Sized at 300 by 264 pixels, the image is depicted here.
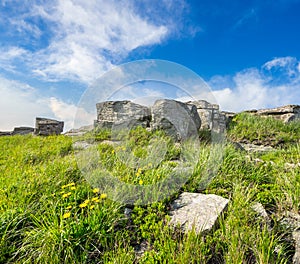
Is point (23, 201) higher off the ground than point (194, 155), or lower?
lower

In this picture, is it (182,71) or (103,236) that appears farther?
(182,71)

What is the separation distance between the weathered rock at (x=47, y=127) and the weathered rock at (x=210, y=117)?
7.30 m

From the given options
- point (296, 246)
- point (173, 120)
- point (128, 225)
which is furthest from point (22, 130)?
point (296, 246)

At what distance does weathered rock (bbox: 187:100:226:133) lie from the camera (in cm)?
845

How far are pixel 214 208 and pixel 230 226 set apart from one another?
1.37ft

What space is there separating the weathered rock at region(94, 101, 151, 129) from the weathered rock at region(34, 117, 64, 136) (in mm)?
→ 4362

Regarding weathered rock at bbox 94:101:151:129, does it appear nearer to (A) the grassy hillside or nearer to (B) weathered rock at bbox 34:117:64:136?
(A) the grassy hillside

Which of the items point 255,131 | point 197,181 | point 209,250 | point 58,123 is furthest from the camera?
point 58,123

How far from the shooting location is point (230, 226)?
2.79 metres

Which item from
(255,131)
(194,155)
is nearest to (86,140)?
(194,155)

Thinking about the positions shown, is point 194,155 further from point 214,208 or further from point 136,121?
point 136,121

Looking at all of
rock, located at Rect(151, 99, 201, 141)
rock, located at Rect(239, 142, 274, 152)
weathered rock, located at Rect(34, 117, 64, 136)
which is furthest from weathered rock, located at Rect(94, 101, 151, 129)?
weathered rock, located at Rect(34, 117, 64, 136)

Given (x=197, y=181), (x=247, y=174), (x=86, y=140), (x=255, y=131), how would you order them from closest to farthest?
(x=197, y=181) < (x=247, y=174) < (x=86, y=140) < (x=255, y=131)

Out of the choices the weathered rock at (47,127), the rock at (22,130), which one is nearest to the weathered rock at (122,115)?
the weathered rock at (47,127)
